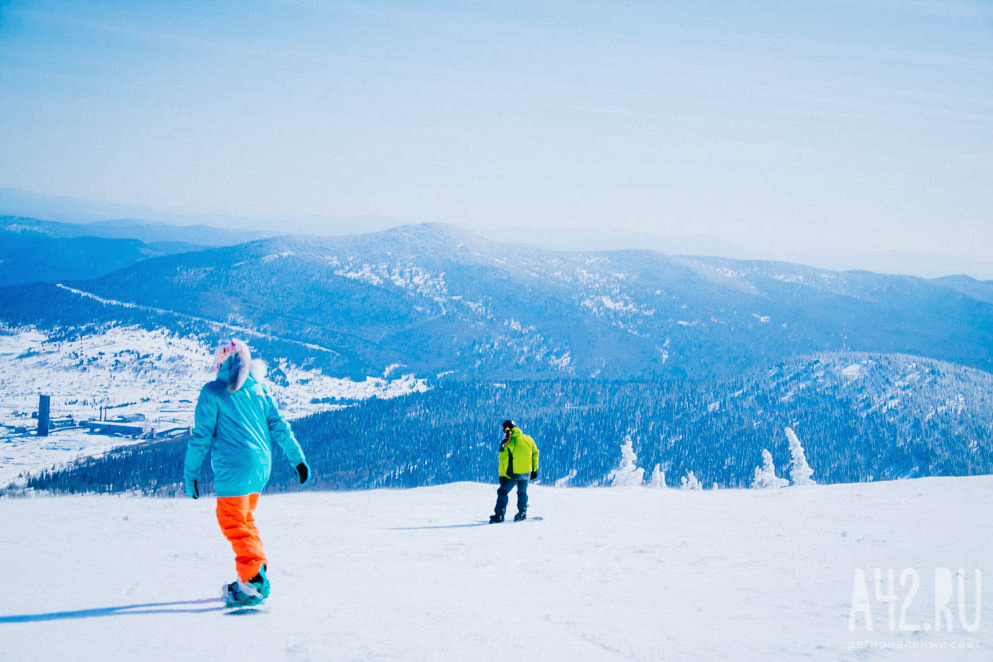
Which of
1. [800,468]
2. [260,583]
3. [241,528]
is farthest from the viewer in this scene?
[800,468]

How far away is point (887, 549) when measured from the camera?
477 inches

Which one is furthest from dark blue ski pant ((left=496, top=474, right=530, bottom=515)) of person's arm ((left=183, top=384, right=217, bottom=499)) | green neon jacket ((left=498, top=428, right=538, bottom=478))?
person's arm ((left=183, top=384, right=217, bottom=499))

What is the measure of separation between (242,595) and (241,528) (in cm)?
86

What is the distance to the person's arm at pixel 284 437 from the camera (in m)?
9.52

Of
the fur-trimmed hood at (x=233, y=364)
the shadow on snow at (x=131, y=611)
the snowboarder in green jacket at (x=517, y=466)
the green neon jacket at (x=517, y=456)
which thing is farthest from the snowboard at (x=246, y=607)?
the green neon jacket at (x=517, y=456)

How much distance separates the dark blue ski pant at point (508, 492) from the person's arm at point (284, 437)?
29.7 ft

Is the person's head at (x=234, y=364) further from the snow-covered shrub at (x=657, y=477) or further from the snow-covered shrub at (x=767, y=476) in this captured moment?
the snow-covered shrub at (x=767, y=476)

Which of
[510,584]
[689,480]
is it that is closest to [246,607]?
[510,584]

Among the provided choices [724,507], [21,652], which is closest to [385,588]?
[21,652]

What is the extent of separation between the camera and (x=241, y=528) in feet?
30.8

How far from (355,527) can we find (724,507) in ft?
32.5

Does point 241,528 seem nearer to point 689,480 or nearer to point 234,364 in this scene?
point 234,364

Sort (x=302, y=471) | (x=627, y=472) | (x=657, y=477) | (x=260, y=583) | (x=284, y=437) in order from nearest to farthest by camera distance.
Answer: (x=260, y=583)
(x=302, y=471)
(x=284, y=437)
(x=657, y=477)
(x=627, y=472)

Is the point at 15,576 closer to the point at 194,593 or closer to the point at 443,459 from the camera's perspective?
the point at 194,593
